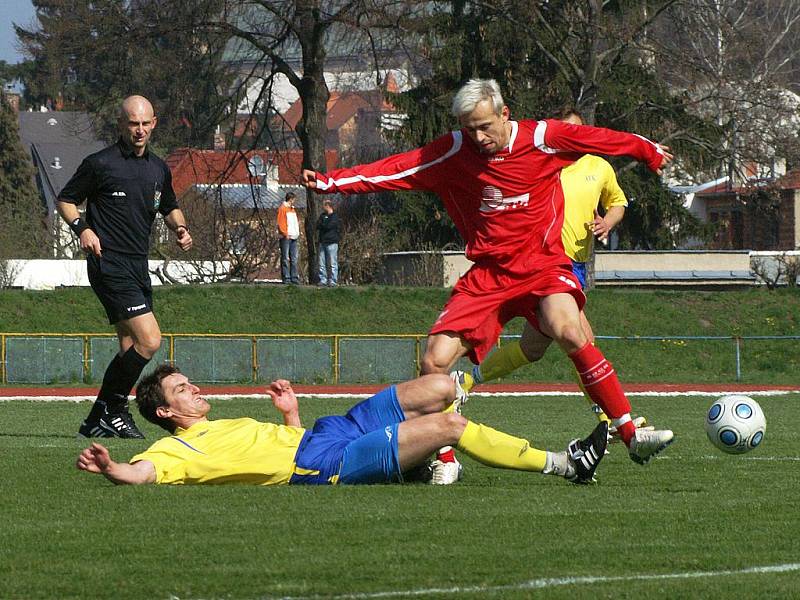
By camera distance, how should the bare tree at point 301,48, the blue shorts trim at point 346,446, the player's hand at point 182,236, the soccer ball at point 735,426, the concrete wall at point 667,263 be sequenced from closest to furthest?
the blue shorts trim at point 346,446, the soccer ball at point 735,426, the player's hand at point 182,236, the bare tree at point 301,48, the concrete wall at point 667,263

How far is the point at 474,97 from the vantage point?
26.3ft

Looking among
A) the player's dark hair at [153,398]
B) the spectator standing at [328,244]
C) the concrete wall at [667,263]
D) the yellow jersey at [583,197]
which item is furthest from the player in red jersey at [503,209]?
the concrete wall at [667,263]

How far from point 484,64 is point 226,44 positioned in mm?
9209

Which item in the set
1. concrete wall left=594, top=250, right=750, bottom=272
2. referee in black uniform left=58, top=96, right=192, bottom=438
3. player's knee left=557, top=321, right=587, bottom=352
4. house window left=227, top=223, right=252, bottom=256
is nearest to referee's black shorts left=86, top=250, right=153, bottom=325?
referee in black uniform left=58, top=96, right=192, bottom=438

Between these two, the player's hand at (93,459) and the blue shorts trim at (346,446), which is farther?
the blue shorts trim at (346,446)

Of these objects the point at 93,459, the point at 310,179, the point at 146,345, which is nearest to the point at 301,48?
the point at 146,345

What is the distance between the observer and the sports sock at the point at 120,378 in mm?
10586

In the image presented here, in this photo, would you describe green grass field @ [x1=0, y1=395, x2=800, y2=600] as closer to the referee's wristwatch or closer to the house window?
the referee's wristwatch

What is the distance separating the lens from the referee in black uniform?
1043 centimetres

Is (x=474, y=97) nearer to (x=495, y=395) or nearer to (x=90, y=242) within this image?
(x=90, y=242)

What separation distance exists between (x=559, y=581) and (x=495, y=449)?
2246 mm

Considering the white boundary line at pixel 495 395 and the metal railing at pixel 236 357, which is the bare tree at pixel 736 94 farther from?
the white boundary line at pixel 495 395

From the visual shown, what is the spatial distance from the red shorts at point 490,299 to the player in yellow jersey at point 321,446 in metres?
0.74

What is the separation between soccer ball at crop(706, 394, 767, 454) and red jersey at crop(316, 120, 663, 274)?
4.11 feet
